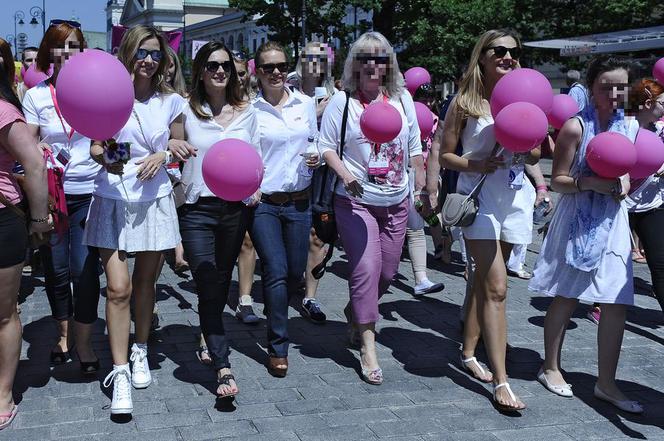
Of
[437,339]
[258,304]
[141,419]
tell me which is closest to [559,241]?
[437,339]

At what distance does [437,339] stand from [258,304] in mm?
1741

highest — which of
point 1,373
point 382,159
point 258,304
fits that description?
point 382,159

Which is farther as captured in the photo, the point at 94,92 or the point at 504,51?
the point at 504,51

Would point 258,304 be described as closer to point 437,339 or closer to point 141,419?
point 437,339

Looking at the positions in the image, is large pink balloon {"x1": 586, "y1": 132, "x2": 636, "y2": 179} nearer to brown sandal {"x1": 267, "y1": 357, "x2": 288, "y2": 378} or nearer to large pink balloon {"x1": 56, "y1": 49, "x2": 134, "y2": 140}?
brown sandal {"x1": 267, "y1": 357, "x2": 288, "y2": 378}

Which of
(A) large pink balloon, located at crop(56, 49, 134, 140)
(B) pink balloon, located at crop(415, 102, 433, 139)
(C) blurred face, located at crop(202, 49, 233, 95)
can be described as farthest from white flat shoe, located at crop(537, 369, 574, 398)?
(B) pink balloon, located at crop(415, 102, 433, 139)

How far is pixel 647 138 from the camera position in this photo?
4.37 metres

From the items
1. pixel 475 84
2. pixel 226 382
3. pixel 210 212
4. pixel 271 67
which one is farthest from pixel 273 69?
pixel 226 382

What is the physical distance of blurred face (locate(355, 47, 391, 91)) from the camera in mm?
4812

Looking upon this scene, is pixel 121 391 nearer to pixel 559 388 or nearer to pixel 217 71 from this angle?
pixel 217 71

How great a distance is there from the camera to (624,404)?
14.6 feet

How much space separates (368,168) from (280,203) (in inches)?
25.6

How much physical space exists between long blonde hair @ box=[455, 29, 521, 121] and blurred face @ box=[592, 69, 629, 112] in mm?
530

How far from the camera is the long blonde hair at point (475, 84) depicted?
15.0 feet
